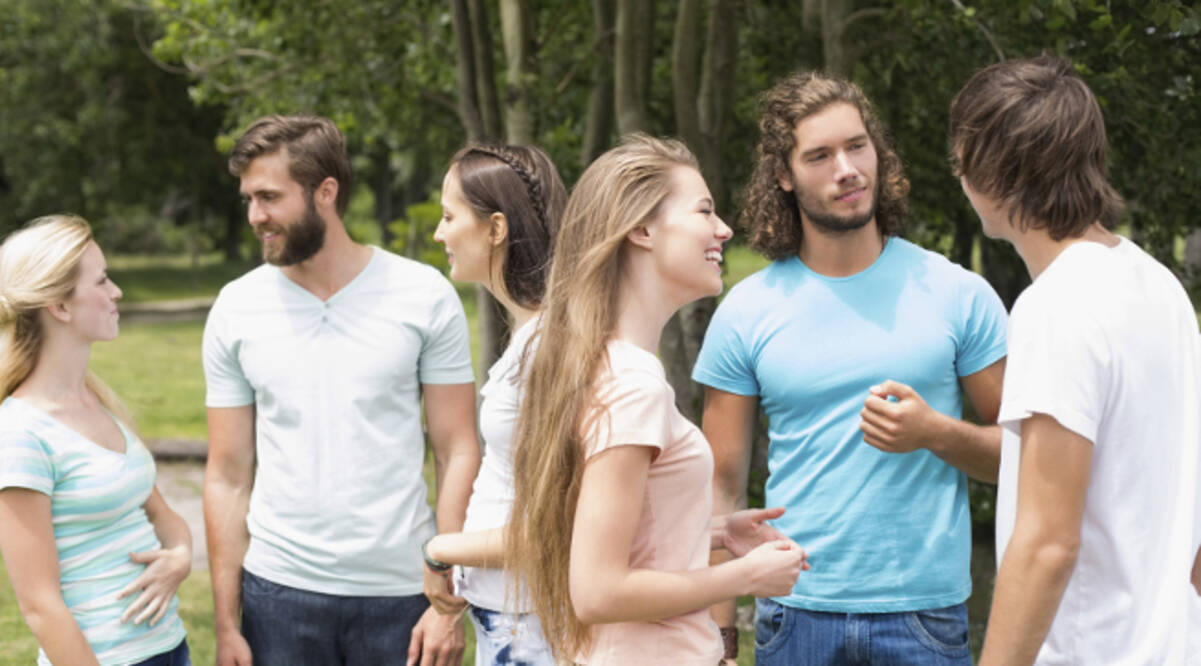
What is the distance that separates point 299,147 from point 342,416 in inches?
30.4

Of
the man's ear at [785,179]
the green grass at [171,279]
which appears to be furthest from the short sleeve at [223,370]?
the green grass at [171,279]

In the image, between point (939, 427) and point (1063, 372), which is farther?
point (939, 427)

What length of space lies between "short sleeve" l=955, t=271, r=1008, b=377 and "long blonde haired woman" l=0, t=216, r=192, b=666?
211 cm

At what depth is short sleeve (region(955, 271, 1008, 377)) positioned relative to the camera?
3035 mm

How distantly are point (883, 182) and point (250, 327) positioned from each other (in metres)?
1.78

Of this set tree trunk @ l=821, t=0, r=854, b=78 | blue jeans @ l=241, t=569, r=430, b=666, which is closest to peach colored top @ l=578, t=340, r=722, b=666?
blue jeans @ l=241, t=569, r=430, b=666

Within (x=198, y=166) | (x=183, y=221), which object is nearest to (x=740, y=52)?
(x=198, y=166)

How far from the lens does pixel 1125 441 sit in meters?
2.21

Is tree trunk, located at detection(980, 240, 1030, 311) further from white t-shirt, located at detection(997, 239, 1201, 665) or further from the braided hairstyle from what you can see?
white t-shirt, located at detection(997, 239, 1201, 665)

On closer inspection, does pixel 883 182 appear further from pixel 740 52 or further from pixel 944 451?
pixel 740 52

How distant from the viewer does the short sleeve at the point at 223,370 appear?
3533 mm

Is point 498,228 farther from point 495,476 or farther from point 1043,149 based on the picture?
point 1043,149

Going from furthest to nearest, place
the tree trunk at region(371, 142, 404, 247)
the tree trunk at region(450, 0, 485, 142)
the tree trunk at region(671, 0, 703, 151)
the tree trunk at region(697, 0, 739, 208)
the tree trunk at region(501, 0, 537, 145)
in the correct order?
the tree trunk at region(371, 142, 404, 247) < the tree trunk at region(450, 0, 485, 142) < the tree trunk at region(697, 0, 739, 208) < the tree trunk at region(501, 0, 537, 145) < the tree trunk at region(671, 0, 703, 151)

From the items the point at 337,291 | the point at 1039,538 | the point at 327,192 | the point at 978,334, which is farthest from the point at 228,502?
the point at 1039,538
